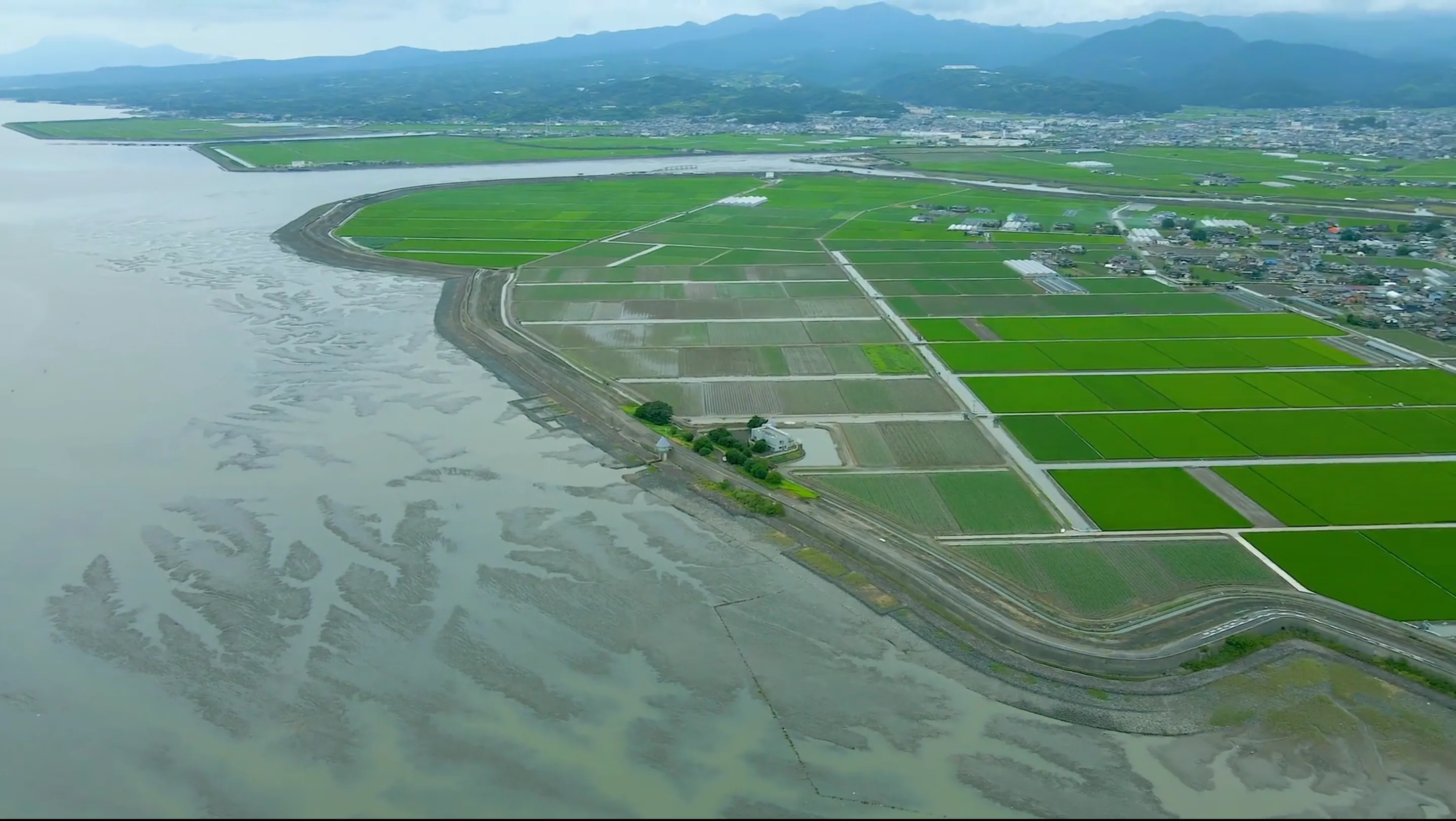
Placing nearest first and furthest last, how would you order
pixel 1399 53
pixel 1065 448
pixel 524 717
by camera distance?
pixel 524 717, pixel 1065 448, pixel 1399 53

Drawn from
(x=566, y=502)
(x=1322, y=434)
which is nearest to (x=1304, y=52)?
(x=1322, y=434)

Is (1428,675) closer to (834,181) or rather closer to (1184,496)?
(1184,496)

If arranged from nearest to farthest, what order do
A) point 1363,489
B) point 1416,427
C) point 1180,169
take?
1. point 1363,489
2. point 1416,427
3. point 1180,169

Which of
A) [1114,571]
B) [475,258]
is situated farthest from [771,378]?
[475,258]

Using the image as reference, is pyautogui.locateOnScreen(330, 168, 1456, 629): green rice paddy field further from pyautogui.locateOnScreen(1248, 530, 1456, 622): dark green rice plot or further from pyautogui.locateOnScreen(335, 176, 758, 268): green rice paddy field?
pyautogui.locateOnScreen(335, 176, 758, 268): green rice paddy field

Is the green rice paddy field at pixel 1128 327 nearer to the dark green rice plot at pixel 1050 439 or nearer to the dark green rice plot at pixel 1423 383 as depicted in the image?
the dark green rice plot at pixel 1423 383

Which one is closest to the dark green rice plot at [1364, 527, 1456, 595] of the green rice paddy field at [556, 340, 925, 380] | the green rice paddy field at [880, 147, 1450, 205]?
the green rice paddy field at [556, 340, 925, 380]

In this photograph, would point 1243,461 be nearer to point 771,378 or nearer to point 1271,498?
point 1271,498

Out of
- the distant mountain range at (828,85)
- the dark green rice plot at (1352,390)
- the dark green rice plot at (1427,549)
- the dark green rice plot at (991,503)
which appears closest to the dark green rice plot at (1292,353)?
the dark green rice plot at (1352,390)
